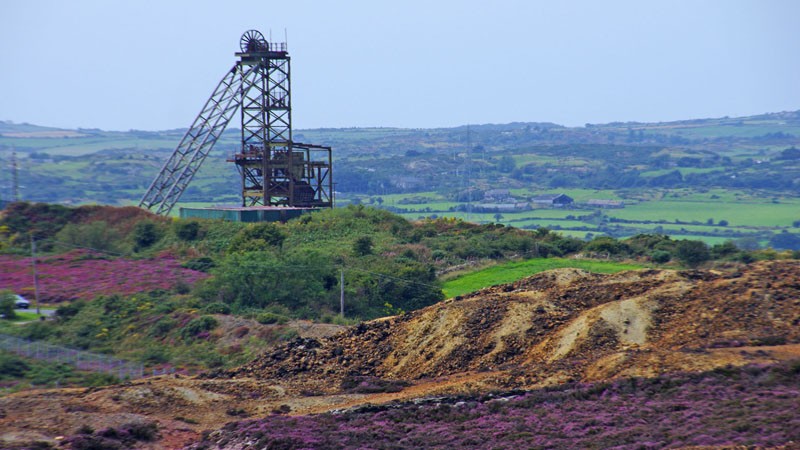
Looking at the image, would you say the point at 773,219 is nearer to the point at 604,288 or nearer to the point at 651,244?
the point at 651,244

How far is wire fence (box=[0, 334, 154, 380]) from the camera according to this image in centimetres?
3797

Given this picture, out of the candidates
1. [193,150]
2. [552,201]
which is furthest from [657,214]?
[193,150]

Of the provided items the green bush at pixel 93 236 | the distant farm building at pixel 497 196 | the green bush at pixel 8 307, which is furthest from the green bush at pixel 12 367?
the distant farm building at pixel 497 196

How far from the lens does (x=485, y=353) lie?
32281mm

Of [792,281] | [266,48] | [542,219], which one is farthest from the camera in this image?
[542,219]

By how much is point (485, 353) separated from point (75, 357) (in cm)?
1697

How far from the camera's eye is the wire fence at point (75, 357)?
37969 mm

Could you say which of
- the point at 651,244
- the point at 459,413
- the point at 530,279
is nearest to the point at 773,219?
the point at 651,244

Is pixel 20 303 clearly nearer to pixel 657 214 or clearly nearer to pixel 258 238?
pixel 258 238

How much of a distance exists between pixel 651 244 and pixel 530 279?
84.8 feet

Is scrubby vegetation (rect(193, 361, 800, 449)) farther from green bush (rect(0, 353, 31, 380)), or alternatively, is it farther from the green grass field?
the green grass field

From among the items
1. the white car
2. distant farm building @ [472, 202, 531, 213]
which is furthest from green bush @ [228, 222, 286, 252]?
→ distant farm building @ [472, 202, 531, 213]

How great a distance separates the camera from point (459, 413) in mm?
26953

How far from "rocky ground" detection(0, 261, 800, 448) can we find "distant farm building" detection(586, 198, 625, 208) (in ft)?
457
